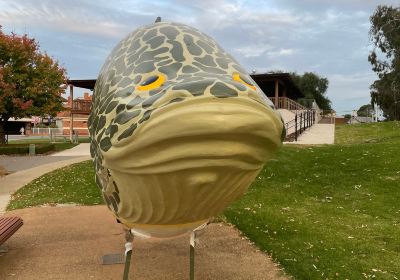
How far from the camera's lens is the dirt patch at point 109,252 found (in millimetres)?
5852

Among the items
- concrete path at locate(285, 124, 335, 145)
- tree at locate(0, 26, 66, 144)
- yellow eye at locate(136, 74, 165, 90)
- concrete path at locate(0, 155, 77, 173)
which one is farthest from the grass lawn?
tree at locate(0, 26, 66, 144)

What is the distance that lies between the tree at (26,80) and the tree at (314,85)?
153ft

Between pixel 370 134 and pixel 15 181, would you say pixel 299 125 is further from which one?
pixel 15 181

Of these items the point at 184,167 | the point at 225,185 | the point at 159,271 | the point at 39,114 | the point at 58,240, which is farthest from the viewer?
the point at 39,114

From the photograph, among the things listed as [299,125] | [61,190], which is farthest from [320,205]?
[299,125]

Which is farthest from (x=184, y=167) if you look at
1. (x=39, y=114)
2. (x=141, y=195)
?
(x=39, y=114)

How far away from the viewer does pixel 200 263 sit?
6.18 metres

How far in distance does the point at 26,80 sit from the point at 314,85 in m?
51.3

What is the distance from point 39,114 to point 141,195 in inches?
946

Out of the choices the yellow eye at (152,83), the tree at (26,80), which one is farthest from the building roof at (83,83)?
the yellow eye at (152,83)

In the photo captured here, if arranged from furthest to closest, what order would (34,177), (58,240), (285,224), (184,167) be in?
(34,177)
(285,224)
(58,240)
(184,167)

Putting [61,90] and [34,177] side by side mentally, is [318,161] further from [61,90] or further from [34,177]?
[61,90]

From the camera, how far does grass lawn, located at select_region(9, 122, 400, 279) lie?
6207 mm

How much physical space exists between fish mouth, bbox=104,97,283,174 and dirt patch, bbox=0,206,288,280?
3492mm
